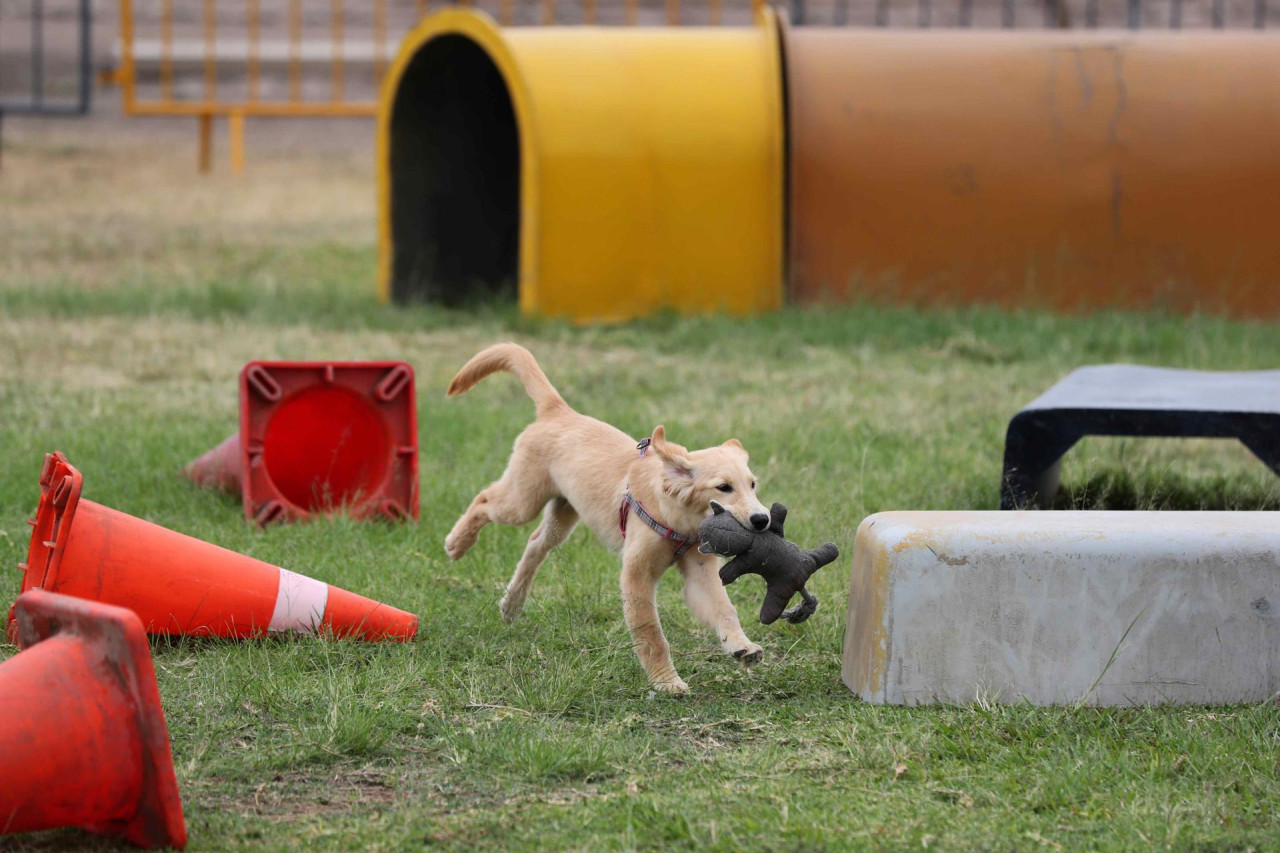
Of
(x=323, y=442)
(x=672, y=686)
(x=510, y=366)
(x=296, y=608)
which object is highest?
(x=510, y=366)

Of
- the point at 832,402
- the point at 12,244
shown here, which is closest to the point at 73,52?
the point at 12,244

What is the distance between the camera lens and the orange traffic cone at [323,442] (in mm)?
5191

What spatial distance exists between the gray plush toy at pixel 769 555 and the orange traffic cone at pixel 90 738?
1.31m

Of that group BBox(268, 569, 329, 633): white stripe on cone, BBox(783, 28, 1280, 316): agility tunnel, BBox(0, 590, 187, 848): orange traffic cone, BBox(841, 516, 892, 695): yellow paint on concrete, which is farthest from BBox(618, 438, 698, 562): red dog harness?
BBox(783, 28, 1280, 316): agility tunnel

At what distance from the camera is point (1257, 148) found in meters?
9.33

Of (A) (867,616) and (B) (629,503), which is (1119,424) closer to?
(A) (867,616)

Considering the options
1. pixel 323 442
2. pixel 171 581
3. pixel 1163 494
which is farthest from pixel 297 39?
pixel 171 581

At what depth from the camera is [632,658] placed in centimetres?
399

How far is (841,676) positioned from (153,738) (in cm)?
182

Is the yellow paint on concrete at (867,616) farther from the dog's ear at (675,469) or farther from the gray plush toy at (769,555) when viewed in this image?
the dog's ear at (675,469)

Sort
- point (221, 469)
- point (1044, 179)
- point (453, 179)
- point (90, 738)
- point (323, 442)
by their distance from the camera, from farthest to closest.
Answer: point (453, 179), point (1044, 179), point (221, 469), point (323, 442), point (90, 738)

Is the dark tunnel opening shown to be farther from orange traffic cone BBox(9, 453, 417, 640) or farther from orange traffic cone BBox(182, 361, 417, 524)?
orange traffic cone BBox(9, 453, 417, 640)

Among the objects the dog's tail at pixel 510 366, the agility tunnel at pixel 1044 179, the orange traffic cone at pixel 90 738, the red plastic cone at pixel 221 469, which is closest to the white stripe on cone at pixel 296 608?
the dog's tail at pixel 510 366

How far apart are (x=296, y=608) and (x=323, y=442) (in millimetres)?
1535
